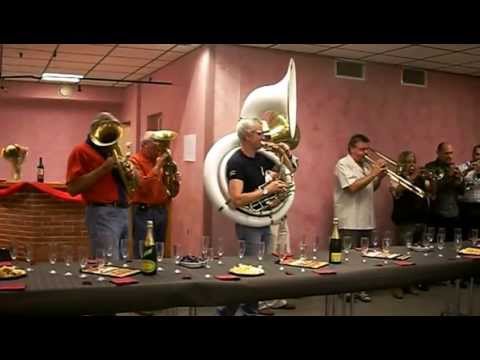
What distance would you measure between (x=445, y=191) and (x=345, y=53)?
5.32 ft

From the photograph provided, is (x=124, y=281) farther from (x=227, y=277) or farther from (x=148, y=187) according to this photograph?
(x=148, y=187)

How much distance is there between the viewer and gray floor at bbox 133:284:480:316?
14.3 feet

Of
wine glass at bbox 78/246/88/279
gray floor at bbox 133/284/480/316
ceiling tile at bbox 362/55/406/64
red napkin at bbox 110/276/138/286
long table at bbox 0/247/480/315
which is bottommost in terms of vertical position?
gray floor at bbox 133/284/480/316

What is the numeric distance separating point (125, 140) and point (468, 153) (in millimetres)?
4643

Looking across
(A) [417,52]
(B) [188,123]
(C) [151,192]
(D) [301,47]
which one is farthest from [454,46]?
(C) [151,192]

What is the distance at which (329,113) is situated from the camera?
5.50m

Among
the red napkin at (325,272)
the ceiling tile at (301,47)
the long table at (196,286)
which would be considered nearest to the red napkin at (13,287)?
the long table at (196,286)

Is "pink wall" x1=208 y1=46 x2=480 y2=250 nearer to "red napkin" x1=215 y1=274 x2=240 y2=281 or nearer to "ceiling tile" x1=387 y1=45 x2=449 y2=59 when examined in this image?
"ceiling tile" x1=387 y1=45 x2=449 y2=59

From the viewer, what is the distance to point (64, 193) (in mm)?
5312

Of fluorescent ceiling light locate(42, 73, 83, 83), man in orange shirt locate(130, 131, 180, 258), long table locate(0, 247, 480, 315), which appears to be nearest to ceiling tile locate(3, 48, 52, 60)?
fluorescent ceiling light locate(42, 73, 83, 83)

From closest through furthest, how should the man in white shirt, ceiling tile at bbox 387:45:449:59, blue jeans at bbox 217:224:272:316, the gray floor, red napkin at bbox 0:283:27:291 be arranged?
red napkin at bbox 0:283:27:291, blue jeans at bbox 217:224:272:316, the gray floor, the man in white shirt, ceiling tile at bbox 387:45:449:59

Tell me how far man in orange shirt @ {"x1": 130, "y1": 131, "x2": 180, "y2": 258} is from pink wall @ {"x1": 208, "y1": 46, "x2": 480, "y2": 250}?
0.82m

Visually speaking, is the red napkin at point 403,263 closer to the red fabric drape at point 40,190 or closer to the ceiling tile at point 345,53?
the ceiling tile at point 345,53
